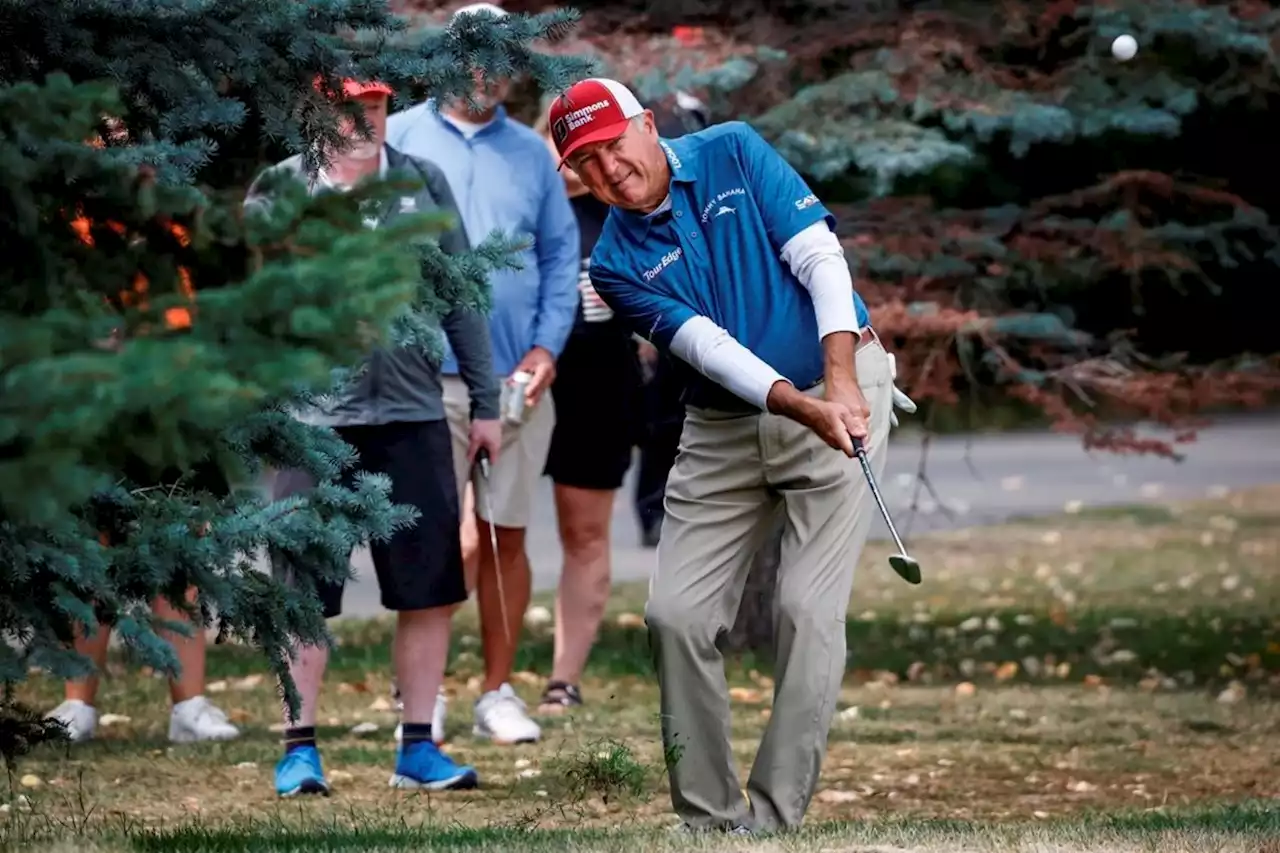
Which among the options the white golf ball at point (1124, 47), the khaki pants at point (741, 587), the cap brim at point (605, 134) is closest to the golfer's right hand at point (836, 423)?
the khaki pants at point (741, 587)

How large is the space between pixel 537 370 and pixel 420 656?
1442mm

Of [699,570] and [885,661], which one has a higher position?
[699,570]

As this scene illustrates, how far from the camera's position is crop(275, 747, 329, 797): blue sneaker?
6.76 meters

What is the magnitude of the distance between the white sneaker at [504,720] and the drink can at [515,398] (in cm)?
98

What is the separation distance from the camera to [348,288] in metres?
3.41

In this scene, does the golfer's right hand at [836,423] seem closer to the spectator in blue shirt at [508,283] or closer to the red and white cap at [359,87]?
the red and white cap at [359,87]

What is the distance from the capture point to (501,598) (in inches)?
327

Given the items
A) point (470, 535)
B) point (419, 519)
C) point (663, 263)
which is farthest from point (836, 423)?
point (470, 535)

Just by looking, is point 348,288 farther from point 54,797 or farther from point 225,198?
point 54,797

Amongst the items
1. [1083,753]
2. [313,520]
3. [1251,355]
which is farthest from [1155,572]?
[313,520]

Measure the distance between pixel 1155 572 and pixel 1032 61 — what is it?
4894 mm

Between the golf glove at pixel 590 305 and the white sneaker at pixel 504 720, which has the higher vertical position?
the golf glove at pixel 590 305

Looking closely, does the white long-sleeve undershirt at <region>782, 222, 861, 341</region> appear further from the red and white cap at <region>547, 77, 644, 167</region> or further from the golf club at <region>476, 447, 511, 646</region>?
the golf club at <region>476, 447, 511, 646</region>

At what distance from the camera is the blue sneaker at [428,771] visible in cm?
690
